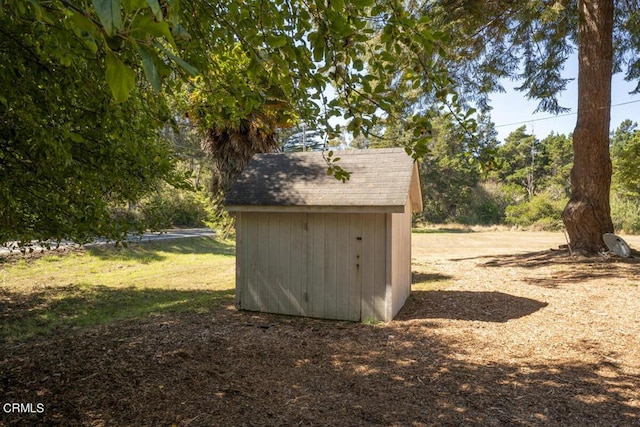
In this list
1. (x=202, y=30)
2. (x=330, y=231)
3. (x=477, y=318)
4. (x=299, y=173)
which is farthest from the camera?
(x=299, y=173)

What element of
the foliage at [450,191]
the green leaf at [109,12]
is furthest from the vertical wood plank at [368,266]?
the foliage at [450,191]

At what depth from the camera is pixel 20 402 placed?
346cm

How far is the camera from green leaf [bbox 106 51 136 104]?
2.48ft

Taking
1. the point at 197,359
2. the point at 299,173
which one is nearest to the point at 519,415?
the point at 197,359

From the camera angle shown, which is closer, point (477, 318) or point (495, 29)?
point (477, 318)

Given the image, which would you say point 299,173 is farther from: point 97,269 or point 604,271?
point 97,269

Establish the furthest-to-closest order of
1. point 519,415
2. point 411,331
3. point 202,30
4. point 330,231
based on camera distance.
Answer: point 330,231 < point 411,331 < point 519,415 < point 202,30

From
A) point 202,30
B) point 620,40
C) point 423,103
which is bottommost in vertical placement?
point 202,30

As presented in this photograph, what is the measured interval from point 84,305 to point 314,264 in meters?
5.39

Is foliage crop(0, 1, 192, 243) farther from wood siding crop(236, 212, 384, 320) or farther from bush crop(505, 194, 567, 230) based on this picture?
bush crop(505, 194, 567, 230)

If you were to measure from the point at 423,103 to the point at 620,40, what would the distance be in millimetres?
6698

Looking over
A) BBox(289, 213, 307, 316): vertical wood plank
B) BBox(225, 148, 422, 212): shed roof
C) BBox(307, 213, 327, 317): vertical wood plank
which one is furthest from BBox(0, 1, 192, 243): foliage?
BBox(307, 213, 327, 317): vertical wood plank

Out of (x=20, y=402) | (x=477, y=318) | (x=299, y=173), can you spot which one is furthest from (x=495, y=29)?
(x=20, y=402)

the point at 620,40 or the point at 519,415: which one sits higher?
the point at 620,40
